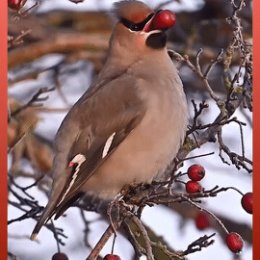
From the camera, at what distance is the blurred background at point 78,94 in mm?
2760

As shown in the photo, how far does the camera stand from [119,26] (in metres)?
2.77

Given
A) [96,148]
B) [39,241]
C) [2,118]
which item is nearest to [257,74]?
[96,148]

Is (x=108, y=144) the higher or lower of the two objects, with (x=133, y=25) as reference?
lower

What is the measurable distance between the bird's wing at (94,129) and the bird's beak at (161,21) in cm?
17

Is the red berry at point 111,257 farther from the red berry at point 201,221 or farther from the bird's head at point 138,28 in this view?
the red berry at point 201,221

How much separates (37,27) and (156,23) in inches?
26.0

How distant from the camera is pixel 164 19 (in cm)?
252

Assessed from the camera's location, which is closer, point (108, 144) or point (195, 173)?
point (195, 173)

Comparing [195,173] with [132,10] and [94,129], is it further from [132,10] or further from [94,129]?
Result: [132,10]

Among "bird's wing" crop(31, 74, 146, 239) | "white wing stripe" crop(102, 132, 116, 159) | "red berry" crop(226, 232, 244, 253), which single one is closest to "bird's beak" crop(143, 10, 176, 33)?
"bird's wing" crop(31, 74, 146, 239)

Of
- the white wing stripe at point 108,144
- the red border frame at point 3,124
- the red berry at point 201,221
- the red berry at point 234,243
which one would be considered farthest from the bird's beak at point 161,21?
the red berry at point 201,221

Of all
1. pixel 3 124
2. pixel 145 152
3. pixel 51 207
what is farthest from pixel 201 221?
pixel 3 124

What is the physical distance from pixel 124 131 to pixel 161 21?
324 mm

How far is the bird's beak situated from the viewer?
251cm
